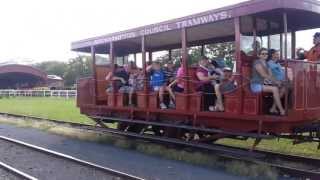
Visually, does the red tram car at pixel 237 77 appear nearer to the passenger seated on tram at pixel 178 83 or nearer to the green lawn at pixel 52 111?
the passenger seated on tram at pixel 178 83

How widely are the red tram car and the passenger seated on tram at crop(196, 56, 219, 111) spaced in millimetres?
146

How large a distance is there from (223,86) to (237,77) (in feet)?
1.83

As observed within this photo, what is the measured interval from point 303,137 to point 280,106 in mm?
1346

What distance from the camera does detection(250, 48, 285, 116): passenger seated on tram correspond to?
29.6 ft

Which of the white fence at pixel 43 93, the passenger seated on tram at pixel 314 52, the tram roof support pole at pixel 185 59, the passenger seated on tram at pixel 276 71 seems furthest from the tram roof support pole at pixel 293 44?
the white fence at pixel 43 93

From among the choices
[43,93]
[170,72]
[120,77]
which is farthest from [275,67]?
[43,93]

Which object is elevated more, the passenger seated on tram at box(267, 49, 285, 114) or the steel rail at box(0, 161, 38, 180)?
the passenger seated on tram at box(267, 49, 285, 114)

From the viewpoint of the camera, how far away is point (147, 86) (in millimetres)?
12477

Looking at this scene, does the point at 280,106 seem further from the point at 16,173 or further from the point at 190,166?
the point at 16,173

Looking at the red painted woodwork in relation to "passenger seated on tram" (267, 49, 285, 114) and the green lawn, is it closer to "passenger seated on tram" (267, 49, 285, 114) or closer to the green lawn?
"passenger seated on tram" (267, 49, 285, 114)

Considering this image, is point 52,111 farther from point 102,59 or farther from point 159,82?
point 159,82

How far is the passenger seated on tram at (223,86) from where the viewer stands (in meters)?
9.98

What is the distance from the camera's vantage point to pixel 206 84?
10.7 meters

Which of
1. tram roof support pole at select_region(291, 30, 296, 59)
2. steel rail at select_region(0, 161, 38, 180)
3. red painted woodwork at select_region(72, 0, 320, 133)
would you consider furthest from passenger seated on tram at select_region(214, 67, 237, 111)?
steel rail at select_region(0, 161, 38, 180)
